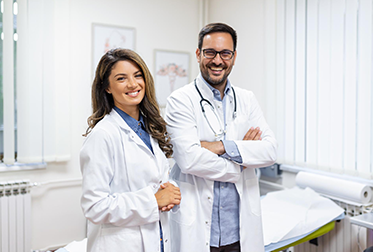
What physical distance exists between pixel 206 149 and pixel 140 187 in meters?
0.40

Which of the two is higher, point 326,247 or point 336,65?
point 336,65

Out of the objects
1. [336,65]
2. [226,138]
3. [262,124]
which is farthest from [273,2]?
[226,138]

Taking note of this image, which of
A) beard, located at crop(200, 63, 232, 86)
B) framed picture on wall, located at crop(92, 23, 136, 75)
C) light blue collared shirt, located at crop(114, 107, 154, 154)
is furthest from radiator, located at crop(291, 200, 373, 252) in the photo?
framed picture on wall, located at crop(92, 23, 136, 75)

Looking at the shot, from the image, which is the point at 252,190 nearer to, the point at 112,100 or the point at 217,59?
the point at 217,59

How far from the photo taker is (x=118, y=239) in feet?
3.72

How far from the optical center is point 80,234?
299 cm

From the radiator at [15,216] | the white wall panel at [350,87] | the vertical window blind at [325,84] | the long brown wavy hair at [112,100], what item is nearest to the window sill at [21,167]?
the radiator at [15,216]

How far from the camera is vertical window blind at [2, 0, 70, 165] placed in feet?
8.46

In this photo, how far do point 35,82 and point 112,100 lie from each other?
1693 mm

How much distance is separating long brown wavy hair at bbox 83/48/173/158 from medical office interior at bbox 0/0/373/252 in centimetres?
102

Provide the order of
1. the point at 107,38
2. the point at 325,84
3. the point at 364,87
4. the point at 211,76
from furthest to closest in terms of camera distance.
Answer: the point at 107,38 < the point at 325,84 < the point at 364,87 < the point at 211,76

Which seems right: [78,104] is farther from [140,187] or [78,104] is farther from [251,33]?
[140,187]

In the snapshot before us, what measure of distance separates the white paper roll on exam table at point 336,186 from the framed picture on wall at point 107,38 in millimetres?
1998

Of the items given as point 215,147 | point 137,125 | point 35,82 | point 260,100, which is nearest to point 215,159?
point 215,147
